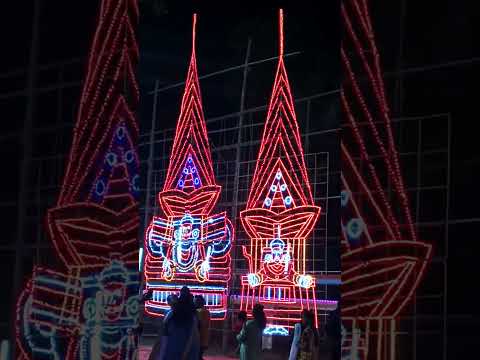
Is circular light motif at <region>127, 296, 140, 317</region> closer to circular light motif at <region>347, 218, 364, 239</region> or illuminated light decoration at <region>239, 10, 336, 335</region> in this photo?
circular light motif at <region>347, 218, 364, 239</region>

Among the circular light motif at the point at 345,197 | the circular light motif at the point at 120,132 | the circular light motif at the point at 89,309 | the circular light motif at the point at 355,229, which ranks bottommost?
the circular light motif at the point at 89,309

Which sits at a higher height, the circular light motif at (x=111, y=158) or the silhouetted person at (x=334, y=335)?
the circular light motif at (x=111, y=158)

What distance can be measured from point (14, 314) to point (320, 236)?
17.8 feet

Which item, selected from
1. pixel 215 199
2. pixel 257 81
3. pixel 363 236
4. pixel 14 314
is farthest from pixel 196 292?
pixel 363 236

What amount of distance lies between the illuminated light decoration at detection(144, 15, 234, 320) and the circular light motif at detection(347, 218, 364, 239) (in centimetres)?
678

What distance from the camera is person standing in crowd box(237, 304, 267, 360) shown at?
7.57 m

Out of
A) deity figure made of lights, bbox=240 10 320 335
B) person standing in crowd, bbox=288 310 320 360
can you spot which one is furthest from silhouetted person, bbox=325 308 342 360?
deity figure made of lights, bbox=240 10 320 335

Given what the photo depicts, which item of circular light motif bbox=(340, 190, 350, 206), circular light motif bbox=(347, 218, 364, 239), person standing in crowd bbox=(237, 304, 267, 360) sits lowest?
person standing in crowd bbox=(237, 304, 267, 360)

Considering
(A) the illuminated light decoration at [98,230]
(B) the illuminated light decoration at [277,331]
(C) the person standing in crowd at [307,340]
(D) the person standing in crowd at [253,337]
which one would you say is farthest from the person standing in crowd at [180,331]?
(B) the illuminated light decoration at [277,331]

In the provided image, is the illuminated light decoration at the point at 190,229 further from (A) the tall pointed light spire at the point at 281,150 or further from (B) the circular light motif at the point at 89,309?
(B) the circular light motif at the point at 89,309

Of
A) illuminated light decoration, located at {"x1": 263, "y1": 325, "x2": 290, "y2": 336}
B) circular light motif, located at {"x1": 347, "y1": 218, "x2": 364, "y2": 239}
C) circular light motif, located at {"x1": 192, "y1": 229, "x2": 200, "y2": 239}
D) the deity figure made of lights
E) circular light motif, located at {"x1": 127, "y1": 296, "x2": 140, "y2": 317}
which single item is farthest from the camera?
circular light motif, located at {"x1": 192, "y1": 229, "x2": 200, "y2": 239}

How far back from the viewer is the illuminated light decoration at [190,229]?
11.2 meters

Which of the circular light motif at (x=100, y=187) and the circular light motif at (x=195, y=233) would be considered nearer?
the circular light motif at (x=100, y=187)

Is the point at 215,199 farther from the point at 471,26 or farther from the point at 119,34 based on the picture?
the point at 471,26
